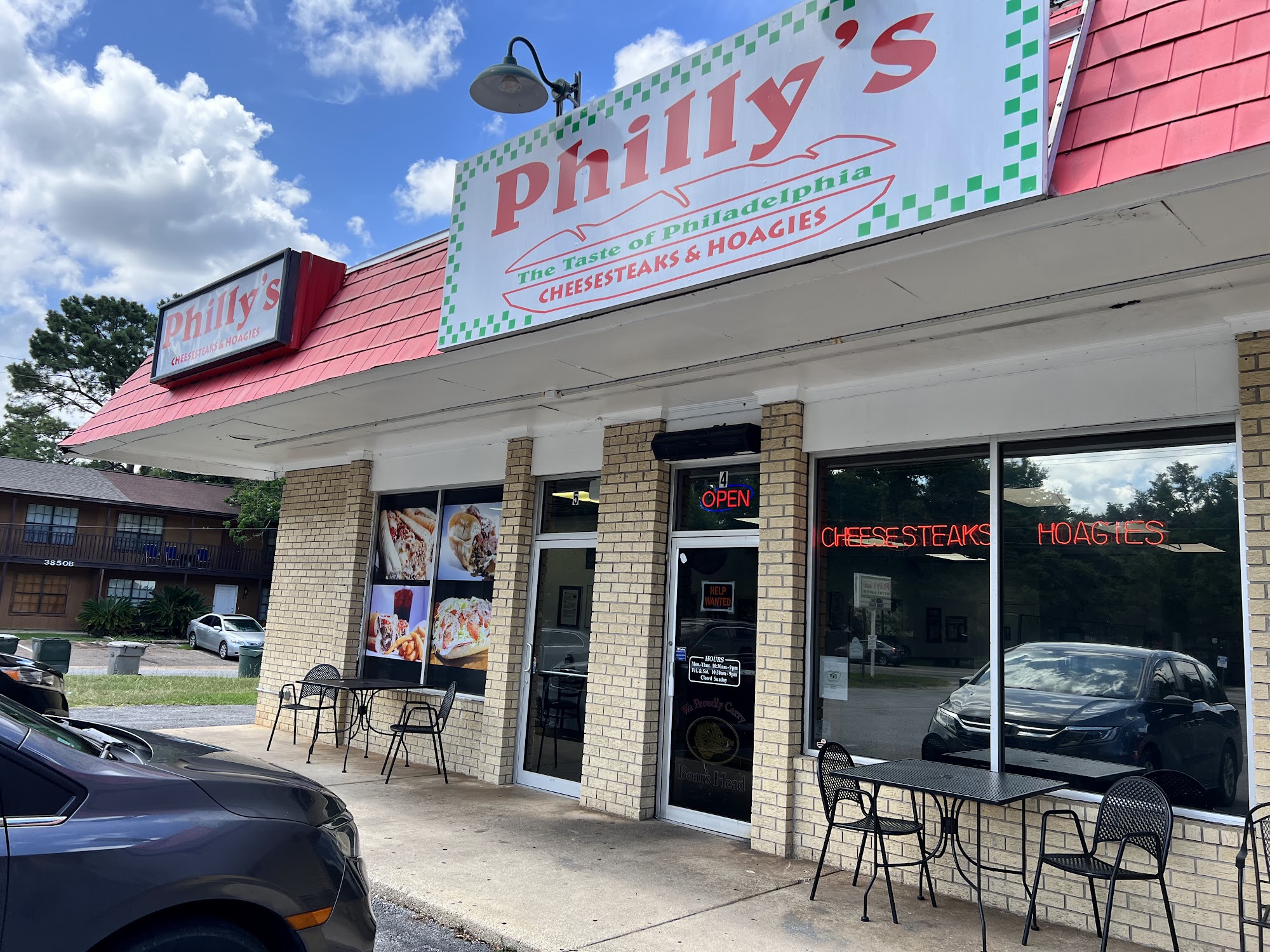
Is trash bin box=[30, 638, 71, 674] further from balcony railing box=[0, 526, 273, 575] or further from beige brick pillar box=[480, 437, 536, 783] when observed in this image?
balcony railing box=[0, 526, 273, 575]

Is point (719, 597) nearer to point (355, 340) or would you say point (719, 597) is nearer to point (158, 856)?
point (355, 340)

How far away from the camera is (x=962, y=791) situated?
461 cm

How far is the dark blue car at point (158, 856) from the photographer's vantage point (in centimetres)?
254

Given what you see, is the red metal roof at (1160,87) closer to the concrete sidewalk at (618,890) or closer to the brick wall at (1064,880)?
the brick wall at (1064,880)

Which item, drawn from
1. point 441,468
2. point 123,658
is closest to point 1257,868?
point 441,468

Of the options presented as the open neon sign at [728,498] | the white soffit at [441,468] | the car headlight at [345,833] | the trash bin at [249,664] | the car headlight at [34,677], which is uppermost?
the white soffit at [441,468]

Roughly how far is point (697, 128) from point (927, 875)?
445 centimetres

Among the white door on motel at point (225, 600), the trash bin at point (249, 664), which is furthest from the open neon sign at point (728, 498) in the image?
the white door on motel at point (225, 600)

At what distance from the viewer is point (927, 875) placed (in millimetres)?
5270

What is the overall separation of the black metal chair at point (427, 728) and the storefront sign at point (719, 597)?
8.74 ft

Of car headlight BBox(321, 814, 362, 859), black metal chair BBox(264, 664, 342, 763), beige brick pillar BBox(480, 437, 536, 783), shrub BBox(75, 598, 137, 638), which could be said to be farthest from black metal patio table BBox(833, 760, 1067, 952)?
shrub BBox(75, 598, 137, 638)

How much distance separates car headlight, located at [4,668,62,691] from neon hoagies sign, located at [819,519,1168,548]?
776cm

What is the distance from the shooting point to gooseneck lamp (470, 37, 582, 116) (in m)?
5.87

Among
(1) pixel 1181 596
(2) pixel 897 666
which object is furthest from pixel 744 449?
(1) pixel 1181 596
